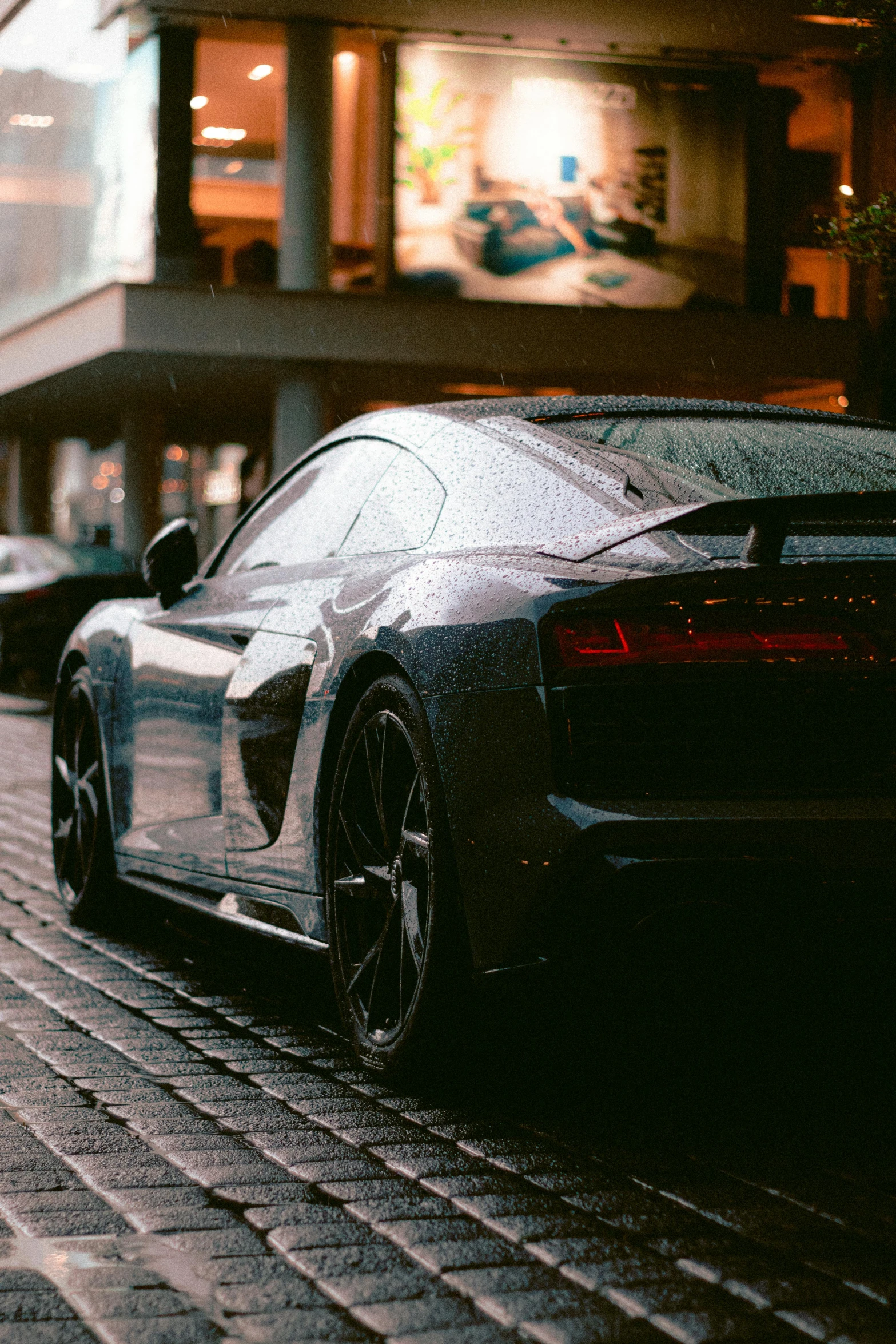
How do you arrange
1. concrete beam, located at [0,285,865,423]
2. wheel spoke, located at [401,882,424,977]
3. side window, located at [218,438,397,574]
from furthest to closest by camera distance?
concrete beam, located at [0,285,865,423]
side window, located at [218,438,397,574]
wheel spoke, located at [401,882,424,977]

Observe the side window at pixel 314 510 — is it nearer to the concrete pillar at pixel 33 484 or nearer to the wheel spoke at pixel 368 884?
the wheel spoke at pixel 368 884

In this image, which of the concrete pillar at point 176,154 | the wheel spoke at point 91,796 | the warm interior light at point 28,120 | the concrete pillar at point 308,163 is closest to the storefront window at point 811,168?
the concrete pillar at point 308,163

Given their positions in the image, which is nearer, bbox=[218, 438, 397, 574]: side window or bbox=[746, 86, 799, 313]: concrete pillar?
bbox=[218, 438, 397, 574]: side window

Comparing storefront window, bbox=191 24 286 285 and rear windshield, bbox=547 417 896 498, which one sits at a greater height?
storefront window, bbox=191 24 286 285

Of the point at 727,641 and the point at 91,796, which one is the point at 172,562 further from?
the point at 727,641

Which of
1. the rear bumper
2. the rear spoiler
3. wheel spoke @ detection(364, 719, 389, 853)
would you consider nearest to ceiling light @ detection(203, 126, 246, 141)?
wheel spoke @ detection(364, 719, 389, 853)

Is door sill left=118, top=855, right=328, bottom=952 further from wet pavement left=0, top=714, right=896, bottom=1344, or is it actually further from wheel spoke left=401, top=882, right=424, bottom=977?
wheel spoke left=401, top=882, right=424, bottom=977

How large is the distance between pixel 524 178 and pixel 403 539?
64.3 ft

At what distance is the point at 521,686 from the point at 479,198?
66.5 ft

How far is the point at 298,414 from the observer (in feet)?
76.3

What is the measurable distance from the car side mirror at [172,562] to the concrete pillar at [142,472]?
23199mm

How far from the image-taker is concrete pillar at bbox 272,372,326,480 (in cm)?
2314

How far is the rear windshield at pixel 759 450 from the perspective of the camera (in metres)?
3.88

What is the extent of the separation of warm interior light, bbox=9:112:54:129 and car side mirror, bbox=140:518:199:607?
80.5 ft
